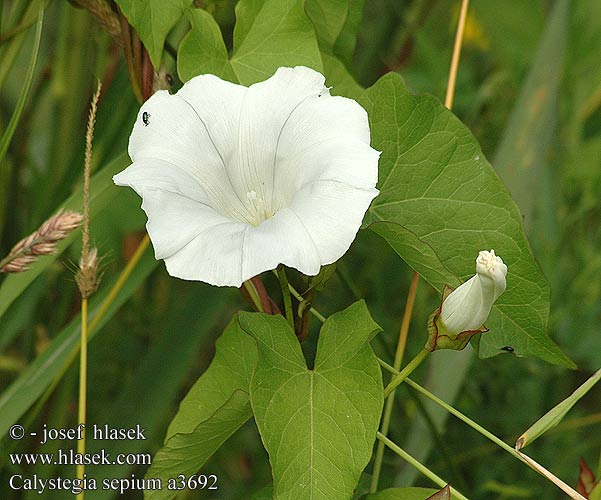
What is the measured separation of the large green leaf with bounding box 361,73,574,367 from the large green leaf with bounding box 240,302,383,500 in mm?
84

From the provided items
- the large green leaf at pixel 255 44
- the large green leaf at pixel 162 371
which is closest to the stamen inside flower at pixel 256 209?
the large green leaf at pixel 255 44


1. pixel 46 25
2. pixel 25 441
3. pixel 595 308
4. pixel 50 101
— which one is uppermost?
pixel 46 25

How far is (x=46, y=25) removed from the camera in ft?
3.60

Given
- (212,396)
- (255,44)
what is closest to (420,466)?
(212,396)

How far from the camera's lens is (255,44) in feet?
2.08

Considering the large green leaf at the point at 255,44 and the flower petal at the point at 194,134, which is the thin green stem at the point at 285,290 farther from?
the large green leaf at the point at 255,44

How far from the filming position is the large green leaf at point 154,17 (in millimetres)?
593

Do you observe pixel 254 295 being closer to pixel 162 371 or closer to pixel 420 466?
pixel 420 466

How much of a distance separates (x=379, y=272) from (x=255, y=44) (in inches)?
20.4

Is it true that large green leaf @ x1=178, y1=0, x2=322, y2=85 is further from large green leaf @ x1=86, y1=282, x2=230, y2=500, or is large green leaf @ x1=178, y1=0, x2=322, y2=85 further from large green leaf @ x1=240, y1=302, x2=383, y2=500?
large green leaf @ x1=86, y1=282, x2=230, y2=500

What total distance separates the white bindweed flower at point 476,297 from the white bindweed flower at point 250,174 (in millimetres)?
78

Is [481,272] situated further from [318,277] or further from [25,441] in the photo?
[25,441]

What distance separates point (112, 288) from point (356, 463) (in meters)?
0.36

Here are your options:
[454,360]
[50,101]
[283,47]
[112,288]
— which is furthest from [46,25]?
[454,360]
